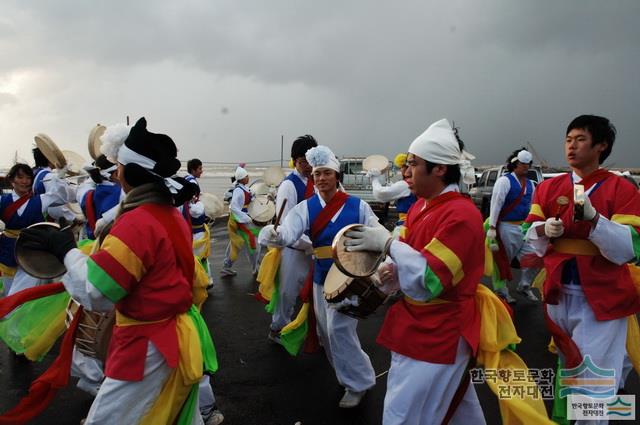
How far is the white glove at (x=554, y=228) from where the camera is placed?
3.00 metres

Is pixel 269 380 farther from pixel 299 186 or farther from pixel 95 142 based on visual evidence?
pixel 95 142

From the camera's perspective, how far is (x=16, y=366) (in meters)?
4.52

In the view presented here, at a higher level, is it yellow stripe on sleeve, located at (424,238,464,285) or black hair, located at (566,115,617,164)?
black hair, located at (566,115,617,164)

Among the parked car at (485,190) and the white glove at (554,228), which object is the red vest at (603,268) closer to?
the white glove at (554,228)

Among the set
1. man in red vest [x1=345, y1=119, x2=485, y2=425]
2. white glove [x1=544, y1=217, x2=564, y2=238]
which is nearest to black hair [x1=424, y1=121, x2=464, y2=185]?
man in red vest [x1=345, y1=119, x2=485, y2=425]

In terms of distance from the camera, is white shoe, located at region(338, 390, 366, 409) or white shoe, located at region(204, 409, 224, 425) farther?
white shoe, located at region(338, 390, 366, 409)

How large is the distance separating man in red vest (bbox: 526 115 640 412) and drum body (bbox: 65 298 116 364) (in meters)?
2.78

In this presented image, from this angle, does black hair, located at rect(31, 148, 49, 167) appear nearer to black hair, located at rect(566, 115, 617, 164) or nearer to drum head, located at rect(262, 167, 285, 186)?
black hair, located at rect(566, 115, 617, 164)

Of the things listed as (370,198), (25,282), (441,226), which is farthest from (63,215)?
(370,198)

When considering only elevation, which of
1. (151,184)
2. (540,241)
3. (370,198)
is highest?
(151,184)

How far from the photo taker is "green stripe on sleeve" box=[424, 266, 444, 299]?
215cm

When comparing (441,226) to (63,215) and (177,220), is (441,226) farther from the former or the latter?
(63,215)

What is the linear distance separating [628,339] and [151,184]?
3.21 meters

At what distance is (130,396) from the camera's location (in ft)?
7.29
